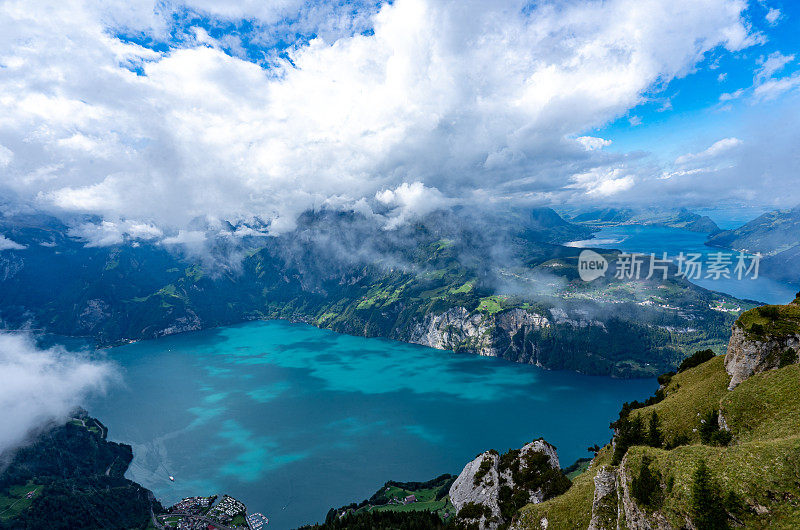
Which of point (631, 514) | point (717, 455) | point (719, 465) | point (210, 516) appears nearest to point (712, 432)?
point (717, 455)

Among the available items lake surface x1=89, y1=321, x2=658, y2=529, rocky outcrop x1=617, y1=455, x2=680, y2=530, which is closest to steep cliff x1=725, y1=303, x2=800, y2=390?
rocky outcrop x1=617, y1=455, x2=680, y2=530

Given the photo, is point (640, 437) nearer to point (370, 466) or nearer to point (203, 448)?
point (370, 466)

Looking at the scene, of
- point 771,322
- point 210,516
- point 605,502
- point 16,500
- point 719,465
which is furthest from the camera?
point 16,500

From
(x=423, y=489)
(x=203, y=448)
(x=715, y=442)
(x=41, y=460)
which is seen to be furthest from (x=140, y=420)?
(x=715, y=442)

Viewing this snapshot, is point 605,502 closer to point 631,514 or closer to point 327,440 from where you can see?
point 631,514

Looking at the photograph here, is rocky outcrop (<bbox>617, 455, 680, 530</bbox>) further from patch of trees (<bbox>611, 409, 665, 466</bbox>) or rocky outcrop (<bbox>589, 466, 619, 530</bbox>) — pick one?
patch of trees (<bbox>611, 409, 665, 466</bbox>)

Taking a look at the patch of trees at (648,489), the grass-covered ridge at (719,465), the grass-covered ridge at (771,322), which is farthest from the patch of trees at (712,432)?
the patch of trees at (648,489)

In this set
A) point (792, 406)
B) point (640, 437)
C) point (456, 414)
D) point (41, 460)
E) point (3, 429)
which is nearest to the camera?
point (792, 406)
